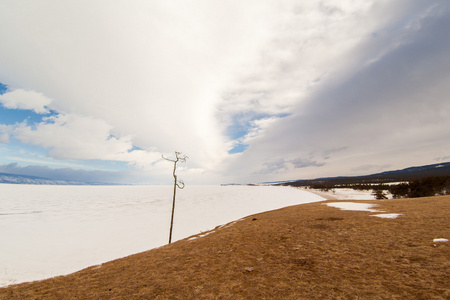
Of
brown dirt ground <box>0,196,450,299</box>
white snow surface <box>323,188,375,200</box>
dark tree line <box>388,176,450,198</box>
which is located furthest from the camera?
white snow surface <box>323,188,375,200</box>

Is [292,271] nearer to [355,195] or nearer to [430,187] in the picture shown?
[430,187]

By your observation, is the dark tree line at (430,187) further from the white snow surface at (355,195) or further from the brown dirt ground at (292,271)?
the brown dirt ground at (292,271)

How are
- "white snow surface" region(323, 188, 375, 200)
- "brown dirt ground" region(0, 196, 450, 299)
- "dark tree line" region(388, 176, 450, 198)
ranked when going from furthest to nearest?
"white snow surface" region(323, 188, 375, 200), "dark tree line" region(388, 176, 450, 198), "brown dirt ground" region(0, 196, 450, 299)

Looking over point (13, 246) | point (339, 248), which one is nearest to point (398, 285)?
point (339, 248)

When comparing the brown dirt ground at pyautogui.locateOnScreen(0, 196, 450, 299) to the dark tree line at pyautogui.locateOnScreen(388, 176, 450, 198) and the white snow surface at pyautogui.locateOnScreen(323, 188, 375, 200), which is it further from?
the white snow surface at pyautogui.locateOnScreen(323, 188, 375, 200)

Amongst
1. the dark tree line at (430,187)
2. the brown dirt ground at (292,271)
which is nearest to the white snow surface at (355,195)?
the dark tree line at (430,187)

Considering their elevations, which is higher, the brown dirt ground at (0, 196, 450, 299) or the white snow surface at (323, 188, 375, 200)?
the brown dirt ground at (0, 196, 450, 299)

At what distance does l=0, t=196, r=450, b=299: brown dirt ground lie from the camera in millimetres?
5156

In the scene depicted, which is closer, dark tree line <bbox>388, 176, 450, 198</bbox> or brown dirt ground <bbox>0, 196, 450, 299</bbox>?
brown dirt ground <bbox>0, 196, 450, 299</bbox>

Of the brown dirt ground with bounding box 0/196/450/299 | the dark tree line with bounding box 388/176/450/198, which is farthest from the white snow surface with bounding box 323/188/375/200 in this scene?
the brown dirt ground with bounding box 0/196/450/299

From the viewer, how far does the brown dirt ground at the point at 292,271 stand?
5.16 metres

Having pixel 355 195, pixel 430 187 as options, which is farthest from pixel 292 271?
pixel 355 195

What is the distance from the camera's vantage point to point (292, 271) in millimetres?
6512

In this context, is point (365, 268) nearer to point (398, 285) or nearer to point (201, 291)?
point (398, 285)
